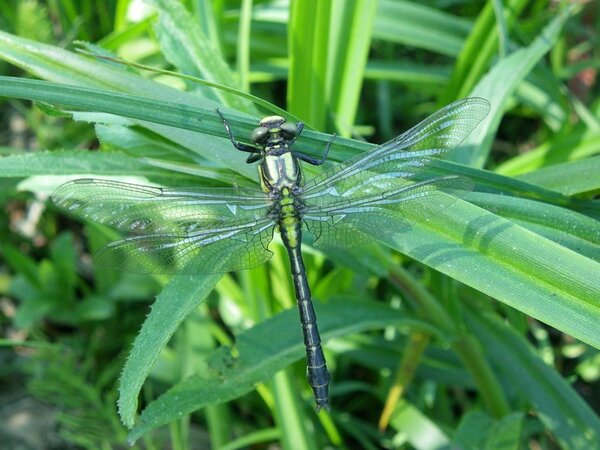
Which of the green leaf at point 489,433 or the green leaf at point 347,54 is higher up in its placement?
the green leaf at point 347,54

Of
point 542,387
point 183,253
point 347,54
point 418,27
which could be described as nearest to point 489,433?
point 542,387

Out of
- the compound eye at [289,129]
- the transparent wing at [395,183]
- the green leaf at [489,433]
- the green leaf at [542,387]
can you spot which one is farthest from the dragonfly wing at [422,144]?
the green leaf at [489,433]

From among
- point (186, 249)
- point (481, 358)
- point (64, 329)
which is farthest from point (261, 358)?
point (64, 329)

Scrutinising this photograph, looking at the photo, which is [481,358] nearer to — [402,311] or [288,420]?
[402,311]

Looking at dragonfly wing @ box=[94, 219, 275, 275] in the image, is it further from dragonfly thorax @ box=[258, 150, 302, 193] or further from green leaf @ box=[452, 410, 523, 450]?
green leaf @ box=[452, 410, 523, 450]

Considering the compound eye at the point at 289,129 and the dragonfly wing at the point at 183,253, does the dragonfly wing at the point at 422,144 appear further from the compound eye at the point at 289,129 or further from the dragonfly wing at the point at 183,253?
the dragonfly wing at the point at 183,253

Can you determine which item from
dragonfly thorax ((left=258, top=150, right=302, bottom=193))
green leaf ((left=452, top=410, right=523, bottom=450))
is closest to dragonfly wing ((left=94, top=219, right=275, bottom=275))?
dragonfly thorax ((left=258, top=150, right=302, bottom=193))
